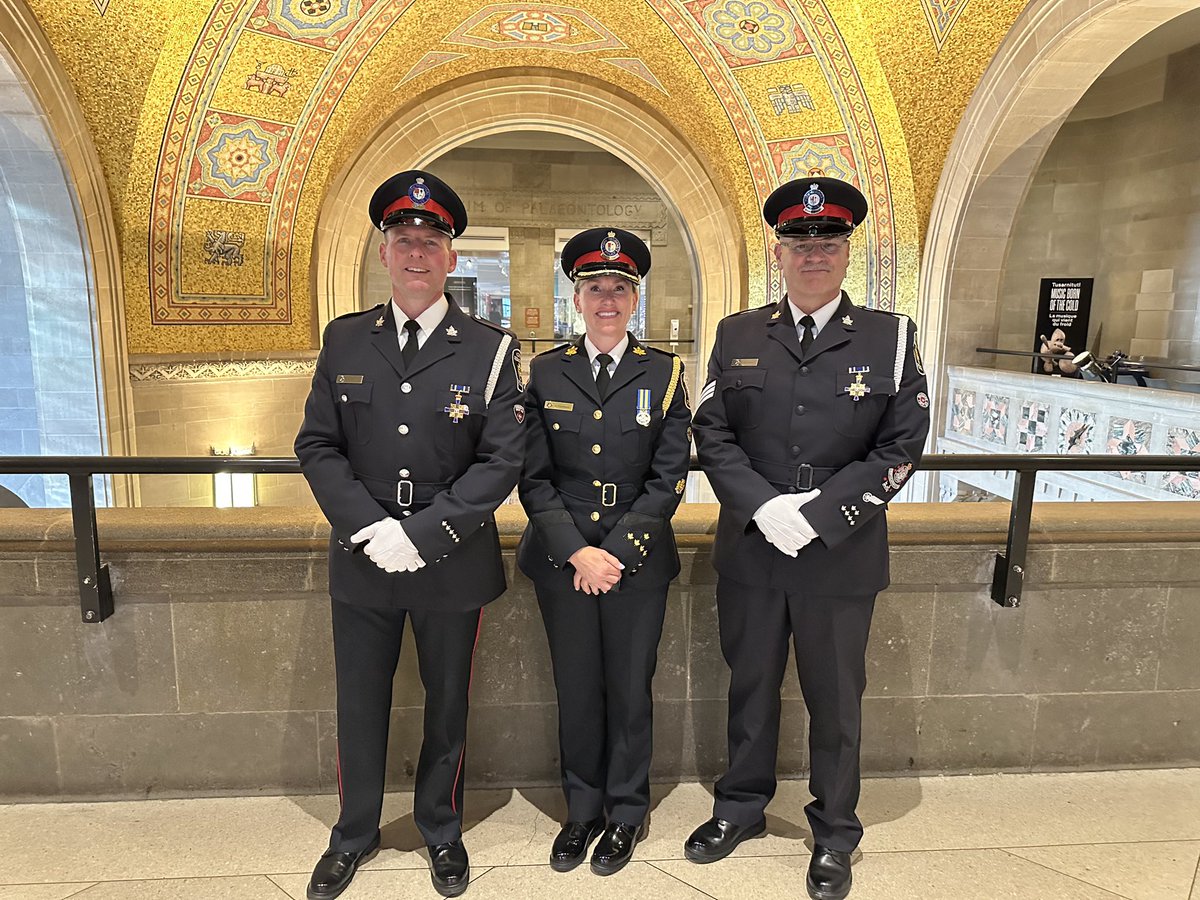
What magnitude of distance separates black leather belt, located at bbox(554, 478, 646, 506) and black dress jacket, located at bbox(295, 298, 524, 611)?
0.67 feet

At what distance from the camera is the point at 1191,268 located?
10.5 m

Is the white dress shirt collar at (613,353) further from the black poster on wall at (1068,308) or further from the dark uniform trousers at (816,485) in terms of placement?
the black poster on wall at (1068,308)

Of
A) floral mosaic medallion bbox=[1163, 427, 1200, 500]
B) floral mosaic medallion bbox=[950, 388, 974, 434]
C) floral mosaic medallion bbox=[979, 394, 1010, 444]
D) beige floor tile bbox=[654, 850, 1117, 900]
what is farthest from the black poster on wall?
beige floor tile bbox=[654, 850, 1117, 900]

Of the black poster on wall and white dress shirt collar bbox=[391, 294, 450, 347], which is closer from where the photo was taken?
white dress shirt collar bbox=[391, 294, 450, 347]

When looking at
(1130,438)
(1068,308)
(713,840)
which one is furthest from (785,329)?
(1068,308)

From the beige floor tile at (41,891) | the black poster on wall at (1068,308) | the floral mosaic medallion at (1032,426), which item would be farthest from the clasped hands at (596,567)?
the black poster on wall at (1068,308)

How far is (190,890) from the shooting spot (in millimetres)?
2162

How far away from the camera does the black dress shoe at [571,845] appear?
7.36 feet

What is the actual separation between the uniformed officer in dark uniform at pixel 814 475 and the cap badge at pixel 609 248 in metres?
0.39

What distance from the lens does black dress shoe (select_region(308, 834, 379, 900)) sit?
2.12 metres

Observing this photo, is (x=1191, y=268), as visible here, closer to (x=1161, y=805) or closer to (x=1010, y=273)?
(x=1010, y=273)

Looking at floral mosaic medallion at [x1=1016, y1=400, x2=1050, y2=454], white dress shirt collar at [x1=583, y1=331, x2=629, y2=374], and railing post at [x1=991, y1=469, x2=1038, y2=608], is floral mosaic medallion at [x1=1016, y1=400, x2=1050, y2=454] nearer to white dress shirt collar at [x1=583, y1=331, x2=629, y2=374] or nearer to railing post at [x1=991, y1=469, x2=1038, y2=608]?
railing post at [x1=991, y1=469, x2=1038, y2=608]

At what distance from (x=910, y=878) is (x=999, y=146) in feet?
26.1

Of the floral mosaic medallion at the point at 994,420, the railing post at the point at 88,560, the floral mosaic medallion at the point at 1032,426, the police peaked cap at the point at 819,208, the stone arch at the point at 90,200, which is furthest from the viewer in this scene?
the floral mosaic medallion at the point at 994,420
